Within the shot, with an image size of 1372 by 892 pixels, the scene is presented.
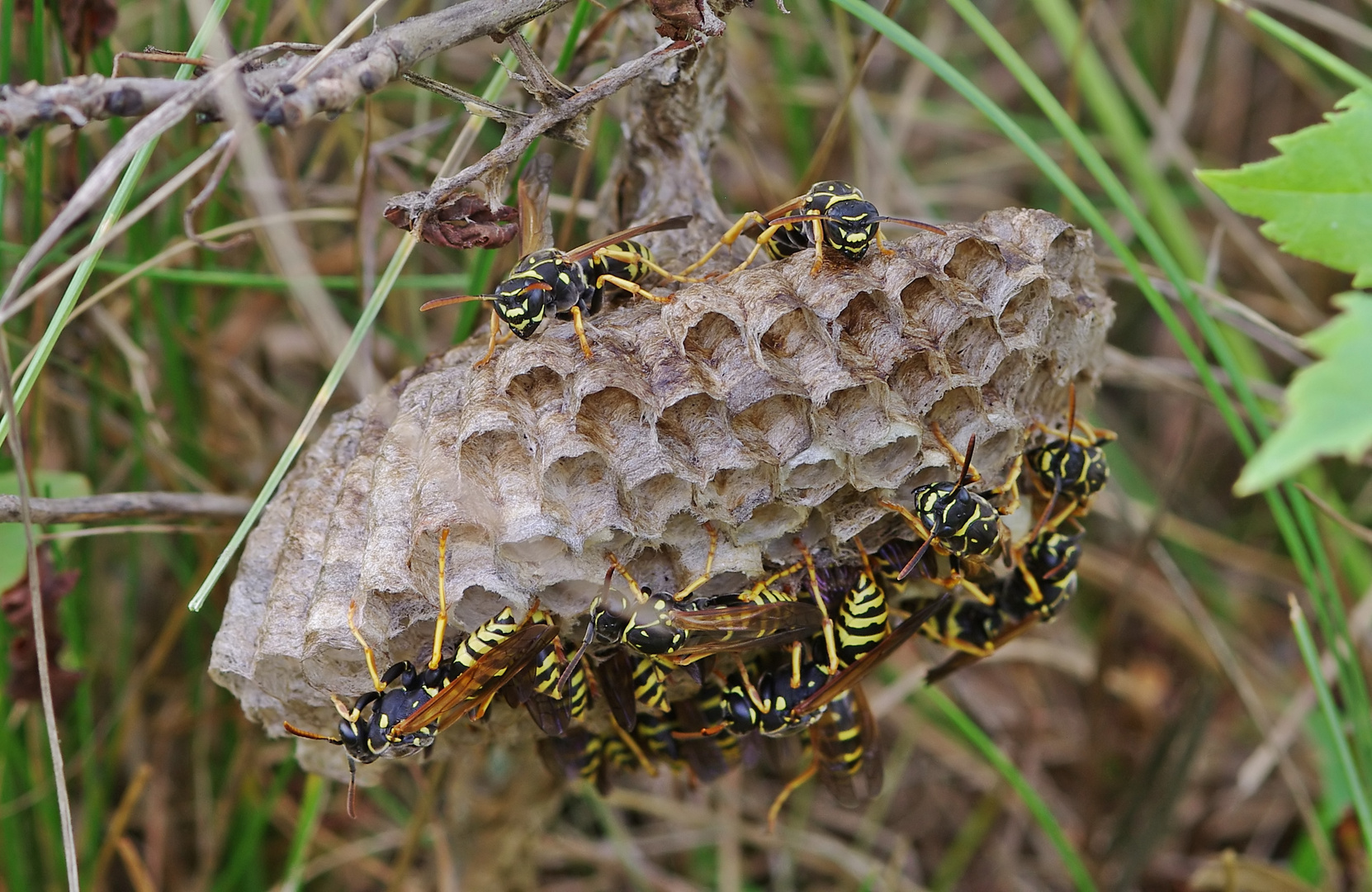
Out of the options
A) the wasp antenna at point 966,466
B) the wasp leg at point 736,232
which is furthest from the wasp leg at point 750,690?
the wasp leg at point 736,232

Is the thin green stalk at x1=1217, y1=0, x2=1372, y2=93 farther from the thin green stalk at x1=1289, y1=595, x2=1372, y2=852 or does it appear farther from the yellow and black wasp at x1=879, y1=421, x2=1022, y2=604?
the thin green stalk at x1=1289, y1=595, x2=1372, y2=852

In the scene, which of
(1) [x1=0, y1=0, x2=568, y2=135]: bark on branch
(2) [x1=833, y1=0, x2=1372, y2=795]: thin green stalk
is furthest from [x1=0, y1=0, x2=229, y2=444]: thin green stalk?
(2) [x1=833, y1=0, x2=1372, y2=795]: thin green stalk

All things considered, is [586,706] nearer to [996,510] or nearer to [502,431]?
[502,431]

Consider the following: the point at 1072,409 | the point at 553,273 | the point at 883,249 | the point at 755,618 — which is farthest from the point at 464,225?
the point at 1072,409

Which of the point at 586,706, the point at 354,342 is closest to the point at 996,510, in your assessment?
the point at 586,706

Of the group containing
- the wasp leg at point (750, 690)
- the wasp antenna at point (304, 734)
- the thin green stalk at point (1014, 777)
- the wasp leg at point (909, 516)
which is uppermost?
the wasp leg at point (909, 516)

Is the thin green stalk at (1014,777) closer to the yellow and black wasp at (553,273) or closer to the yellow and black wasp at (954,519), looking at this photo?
the yellow and black wasp at (954,519)
